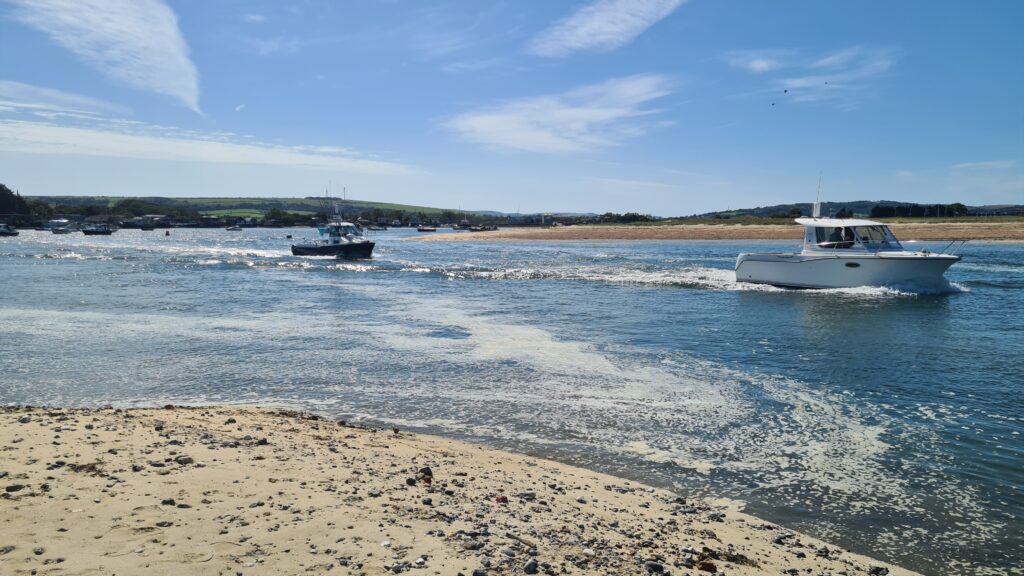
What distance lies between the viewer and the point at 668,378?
13.4 meters

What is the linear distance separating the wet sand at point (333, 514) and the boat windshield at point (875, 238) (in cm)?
2787

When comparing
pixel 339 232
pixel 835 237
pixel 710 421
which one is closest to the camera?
pixel 710 421

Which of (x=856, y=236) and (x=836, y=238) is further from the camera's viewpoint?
(x=836, y=238)

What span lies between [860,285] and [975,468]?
23.8m

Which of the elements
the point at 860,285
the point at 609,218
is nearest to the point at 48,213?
the point at 609,218

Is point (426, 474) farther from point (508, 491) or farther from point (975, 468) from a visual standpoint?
point (975, 468)

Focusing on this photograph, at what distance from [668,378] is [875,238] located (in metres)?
22.8

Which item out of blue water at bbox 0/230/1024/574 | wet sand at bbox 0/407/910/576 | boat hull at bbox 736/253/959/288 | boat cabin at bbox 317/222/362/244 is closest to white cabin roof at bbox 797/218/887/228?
boat hull at bbox 736/253/959/288

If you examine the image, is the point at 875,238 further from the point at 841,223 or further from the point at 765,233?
the point at 765,233

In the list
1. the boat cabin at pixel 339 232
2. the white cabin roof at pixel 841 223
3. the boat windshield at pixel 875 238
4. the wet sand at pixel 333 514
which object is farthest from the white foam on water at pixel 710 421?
the boat cabin at pixel 339 232

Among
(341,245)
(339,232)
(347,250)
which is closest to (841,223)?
(347,250)

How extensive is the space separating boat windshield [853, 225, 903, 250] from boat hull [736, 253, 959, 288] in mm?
1315

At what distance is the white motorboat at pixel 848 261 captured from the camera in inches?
1112

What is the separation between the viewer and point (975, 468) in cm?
855
